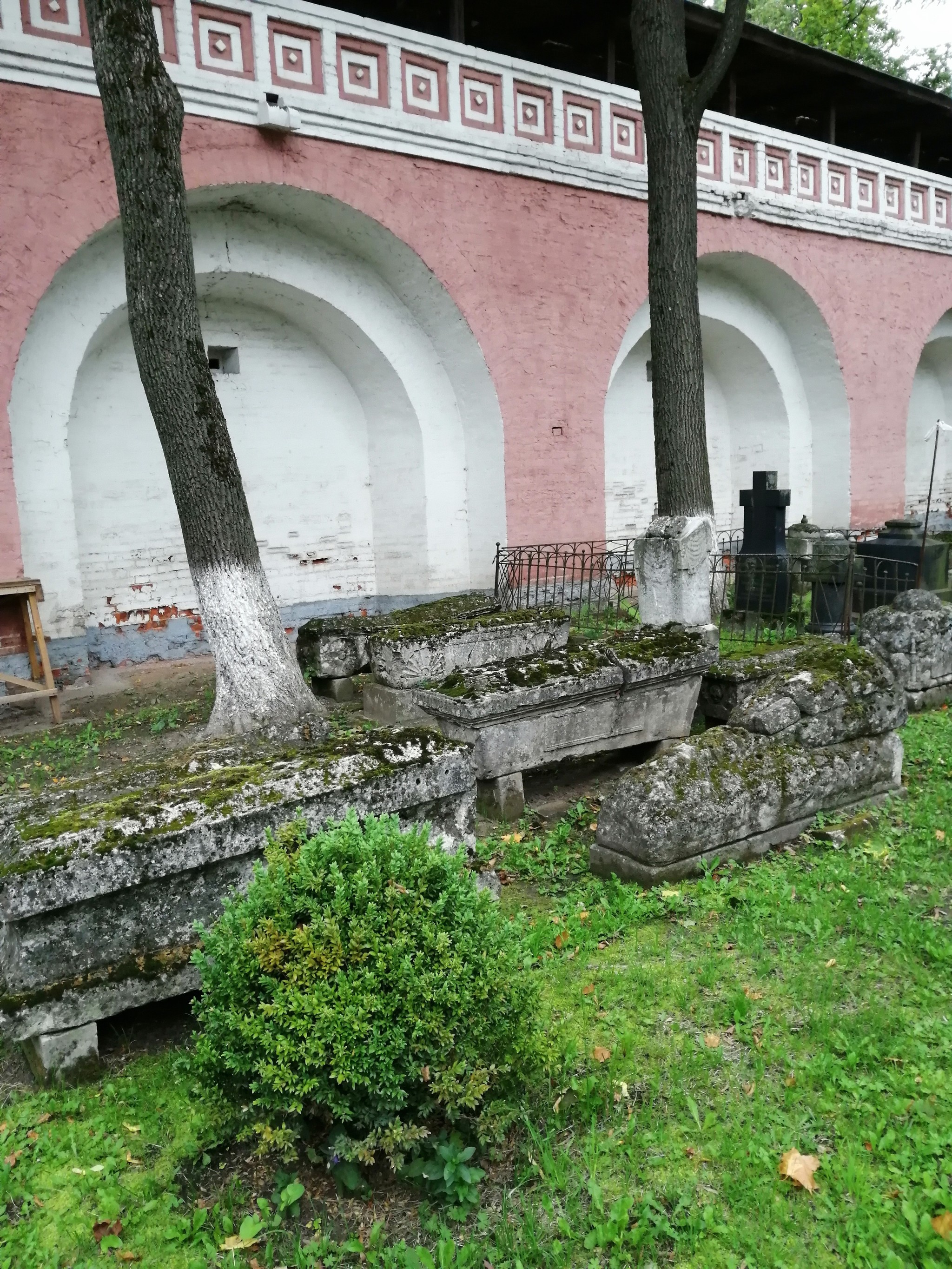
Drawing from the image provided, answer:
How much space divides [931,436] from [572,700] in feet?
49.0

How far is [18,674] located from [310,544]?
12.6ft

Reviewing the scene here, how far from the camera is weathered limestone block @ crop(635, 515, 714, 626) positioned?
632 cm

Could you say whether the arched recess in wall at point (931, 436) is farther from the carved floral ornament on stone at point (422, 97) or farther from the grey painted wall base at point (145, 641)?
the grey painted wall base at point (145, 641)

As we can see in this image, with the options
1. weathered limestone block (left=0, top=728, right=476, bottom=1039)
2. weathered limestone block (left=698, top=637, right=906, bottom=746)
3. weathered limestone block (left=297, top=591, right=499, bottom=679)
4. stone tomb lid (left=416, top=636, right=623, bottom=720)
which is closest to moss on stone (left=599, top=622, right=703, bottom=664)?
stone tomb lid (left=416, top=636, right=623, bottom=720)

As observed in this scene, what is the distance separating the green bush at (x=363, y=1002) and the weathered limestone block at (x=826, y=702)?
2379 mm

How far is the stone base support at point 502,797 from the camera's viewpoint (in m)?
4.79

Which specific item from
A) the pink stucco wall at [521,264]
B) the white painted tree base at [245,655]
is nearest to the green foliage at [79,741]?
the white painted tree base at [245,655]

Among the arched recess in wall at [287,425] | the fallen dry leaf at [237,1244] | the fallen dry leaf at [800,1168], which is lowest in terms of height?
the fallen dry leaf at [237,1244]

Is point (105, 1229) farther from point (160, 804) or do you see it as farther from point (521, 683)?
point (521, 683)

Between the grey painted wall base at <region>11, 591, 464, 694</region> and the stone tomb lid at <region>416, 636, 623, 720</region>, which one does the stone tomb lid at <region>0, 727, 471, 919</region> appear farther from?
the grey painted wall base at <region>11, 591, 464, 694</region>

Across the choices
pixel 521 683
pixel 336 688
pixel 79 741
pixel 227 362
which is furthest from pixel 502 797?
pixel 227 362

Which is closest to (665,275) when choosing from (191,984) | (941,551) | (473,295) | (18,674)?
(473,295)

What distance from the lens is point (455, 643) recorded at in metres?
6.36

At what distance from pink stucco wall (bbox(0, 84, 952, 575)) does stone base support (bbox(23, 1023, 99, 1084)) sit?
5503 millimetres
